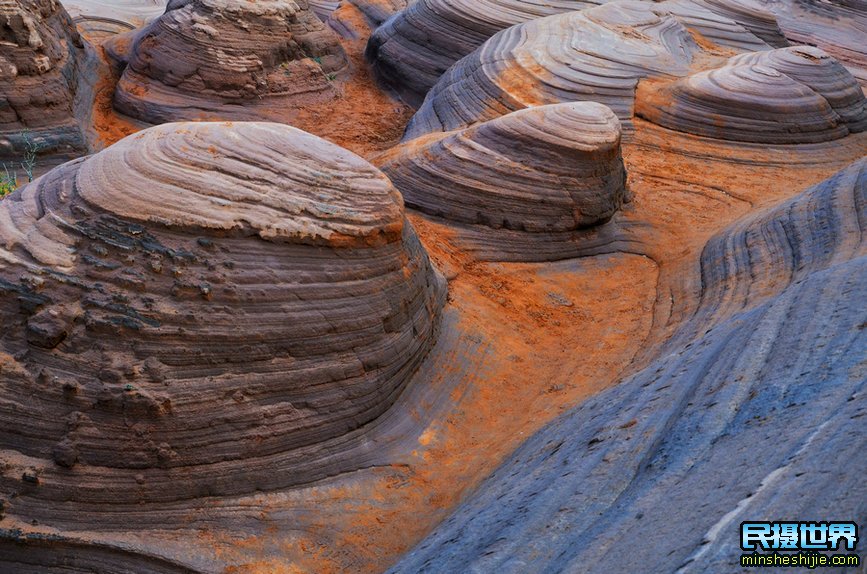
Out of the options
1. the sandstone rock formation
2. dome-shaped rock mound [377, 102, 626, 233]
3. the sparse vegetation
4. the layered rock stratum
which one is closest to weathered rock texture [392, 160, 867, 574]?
the layered rock stratum

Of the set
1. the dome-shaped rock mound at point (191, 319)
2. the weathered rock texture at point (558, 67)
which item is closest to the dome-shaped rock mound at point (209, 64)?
the weathered rock texture at point (558, 67)

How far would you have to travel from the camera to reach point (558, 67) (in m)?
8.48

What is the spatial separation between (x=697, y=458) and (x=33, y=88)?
756 cm

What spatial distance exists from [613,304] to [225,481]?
3.22 metres

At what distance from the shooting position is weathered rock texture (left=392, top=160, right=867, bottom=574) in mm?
2311

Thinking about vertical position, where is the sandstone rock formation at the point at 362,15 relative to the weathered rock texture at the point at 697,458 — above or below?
below

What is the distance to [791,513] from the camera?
2.21 meters

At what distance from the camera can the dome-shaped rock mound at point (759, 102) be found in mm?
8477

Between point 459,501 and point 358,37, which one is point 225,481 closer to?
point 459,501

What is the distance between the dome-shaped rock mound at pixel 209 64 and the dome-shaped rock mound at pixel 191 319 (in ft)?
18.1

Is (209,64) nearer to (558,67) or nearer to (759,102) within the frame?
(558,67)

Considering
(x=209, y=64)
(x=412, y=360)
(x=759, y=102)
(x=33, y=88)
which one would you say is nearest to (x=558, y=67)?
(x=759, y=102)

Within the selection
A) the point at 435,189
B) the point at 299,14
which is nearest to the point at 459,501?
the point at 435,189

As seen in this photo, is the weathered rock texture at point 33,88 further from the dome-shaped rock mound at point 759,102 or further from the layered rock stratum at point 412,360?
the dome-shaped rock mound at point 759,102
